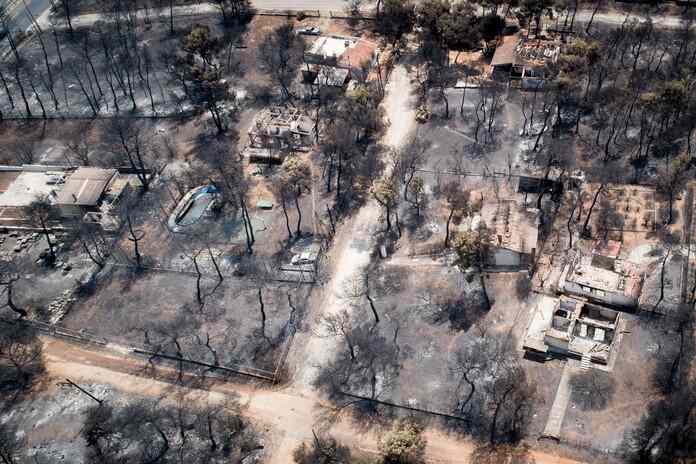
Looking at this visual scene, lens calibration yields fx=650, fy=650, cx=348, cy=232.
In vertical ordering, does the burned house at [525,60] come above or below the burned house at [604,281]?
above

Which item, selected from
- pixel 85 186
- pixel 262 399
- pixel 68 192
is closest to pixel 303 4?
pixel 85 186

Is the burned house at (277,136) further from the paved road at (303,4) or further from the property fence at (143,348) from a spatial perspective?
the paved road at (303,4)

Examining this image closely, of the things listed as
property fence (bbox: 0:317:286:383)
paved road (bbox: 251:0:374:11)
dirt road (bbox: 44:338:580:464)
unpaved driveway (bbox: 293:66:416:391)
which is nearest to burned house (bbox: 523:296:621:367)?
dirt road (bbox: 44:338:580:464)

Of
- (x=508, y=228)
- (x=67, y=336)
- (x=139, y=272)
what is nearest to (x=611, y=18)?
(x=508, y=228)

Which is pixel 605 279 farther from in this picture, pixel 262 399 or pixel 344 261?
pixel 262 399

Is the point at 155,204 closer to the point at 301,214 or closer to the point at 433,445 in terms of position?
the point at 301,214

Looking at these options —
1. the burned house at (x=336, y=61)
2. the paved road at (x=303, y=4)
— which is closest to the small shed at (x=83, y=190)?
the burned house at (x=336, y=61)

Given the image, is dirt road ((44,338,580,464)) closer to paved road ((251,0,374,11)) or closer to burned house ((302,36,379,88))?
burned house ((302,36,379,88))
